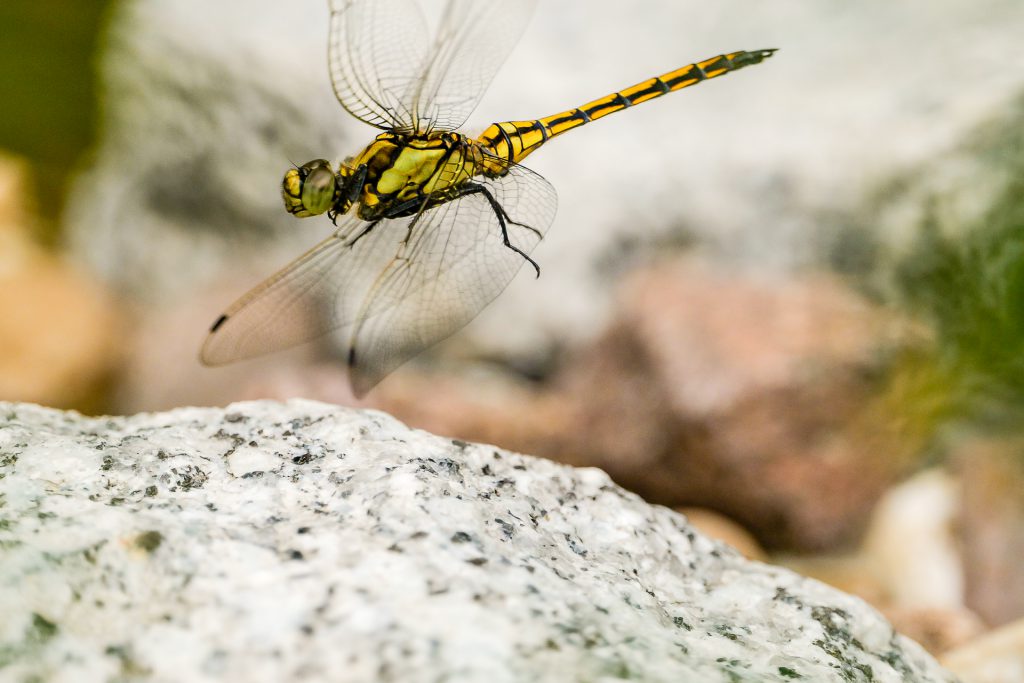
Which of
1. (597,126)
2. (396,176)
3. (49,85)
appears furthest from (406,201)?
(49,85)

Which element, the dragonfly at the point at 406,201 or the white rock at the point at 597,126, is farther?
the white rock at the point at 597,126

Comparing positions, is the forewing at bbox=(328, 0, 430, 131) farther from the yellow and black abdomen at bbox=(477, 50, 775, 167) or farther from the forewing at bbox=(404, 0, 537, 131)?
the yellow and black abdomen at bbox=(477, 50, 775, 167)

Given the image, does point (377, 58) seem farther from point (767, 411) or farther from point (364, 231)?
point (767, 411)

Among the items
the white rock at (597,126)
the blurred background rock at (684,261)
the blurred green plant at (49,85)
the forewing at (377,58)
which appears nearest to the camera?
the forewing at (377,58)

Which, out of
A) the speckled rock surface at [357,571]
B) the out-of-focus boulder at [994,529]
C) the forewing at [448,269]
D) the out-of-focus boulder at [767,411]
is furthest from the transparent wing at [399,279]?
the out-of-focus boulder at [994,529]

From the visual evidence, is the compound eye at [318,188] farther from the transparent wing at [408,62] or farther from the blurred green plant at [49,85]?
the blurred green plant at [49,85]

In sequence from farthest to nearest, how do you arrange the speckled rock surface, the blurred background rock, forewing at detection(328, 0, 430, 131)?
the blurred background rock → forewing at detection(328, 0, 430, 131) → the speckled rock surface

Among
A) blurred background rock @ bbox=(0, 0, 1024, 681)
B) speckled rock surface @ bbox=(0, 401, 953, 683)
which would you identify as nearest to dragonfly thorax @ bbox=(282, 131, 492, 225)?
speckled rock surface @ bbox=(0, 401, 953, 683)

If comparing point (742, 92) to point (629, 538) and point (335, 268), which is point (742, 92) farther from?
point (629, 538)
